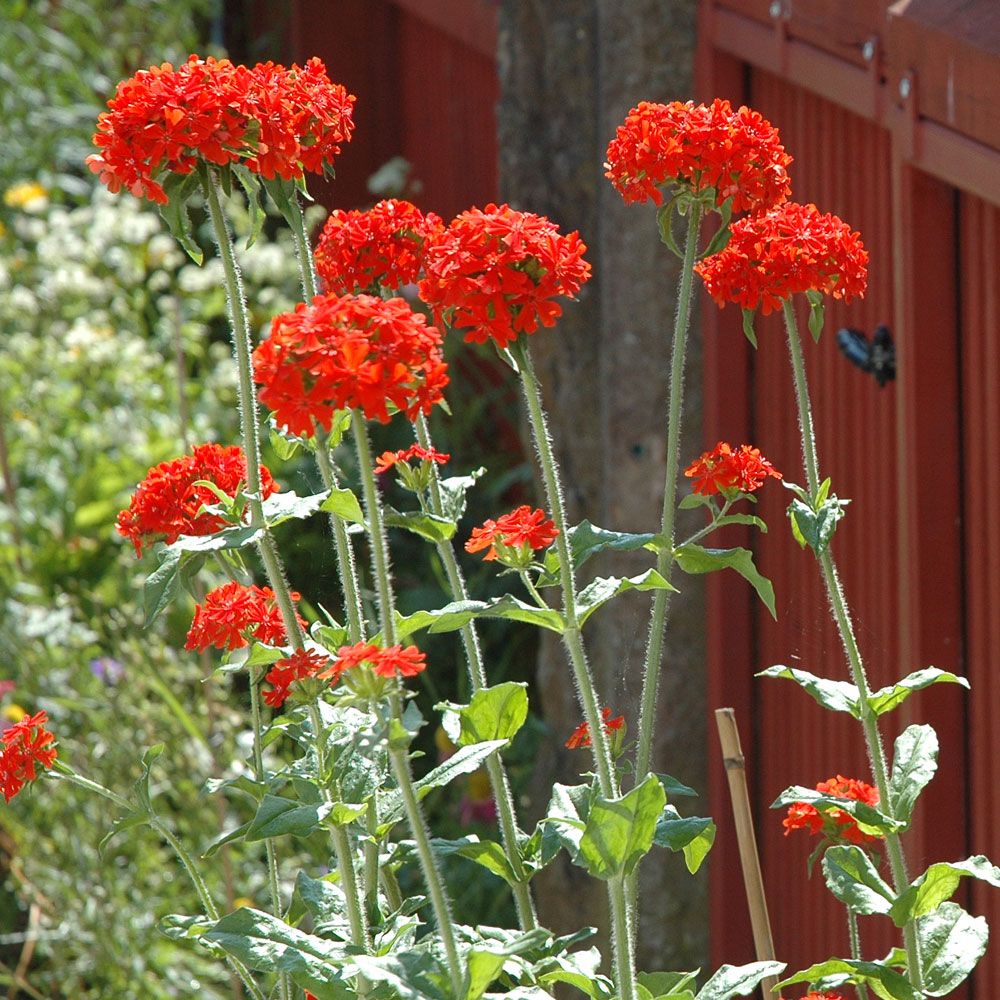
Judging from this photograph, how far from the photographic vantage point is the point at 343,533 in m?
1.35

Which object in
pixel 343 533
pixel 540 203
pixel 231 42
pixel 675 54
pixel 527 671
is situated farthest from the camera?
pixel 231 42

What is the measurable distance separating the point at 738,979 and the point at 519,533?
0.40 meters

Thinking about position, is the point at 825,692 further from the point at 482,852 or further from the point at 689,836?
the point at 482,852

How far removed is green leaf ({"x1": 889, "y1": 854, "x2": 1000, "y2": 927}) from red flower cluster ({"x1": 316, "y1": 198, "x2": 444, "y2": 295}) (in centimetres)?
69

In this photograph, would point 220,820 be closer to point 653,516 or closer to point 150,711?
point 150,711

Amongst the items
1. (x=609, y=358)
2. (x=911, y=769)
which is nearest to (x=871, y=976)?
(x=911, y=769)

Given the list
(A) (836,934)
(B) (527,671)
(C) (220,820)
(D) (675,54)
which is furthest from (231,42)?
(A) (836,934)

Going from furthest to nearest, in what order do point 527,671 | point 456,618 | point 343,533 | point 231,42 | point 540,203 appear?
point 231,42, point 527,671, point 540,203, point 343,533, point 456,618

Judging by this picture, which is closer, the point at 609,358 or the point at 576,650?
the point at 576,650

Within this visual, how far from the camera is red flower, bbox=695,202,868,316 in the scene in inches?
54.2

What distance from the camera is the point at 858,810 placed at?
1.41 m

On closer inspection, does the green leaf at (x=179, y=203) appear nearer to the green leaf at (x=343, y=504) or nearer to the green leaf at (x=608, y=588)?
the green leaf at (x=343, y=504)

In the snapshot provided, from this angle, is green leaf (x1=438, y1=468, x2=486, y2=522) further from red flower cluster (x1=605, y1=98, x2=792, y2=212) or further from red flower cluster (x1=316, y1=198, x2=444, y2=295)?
red flower cluster (x1=605, y1=98, x2=792, y2=212)

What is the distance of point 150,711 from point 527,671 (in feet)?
3.56
